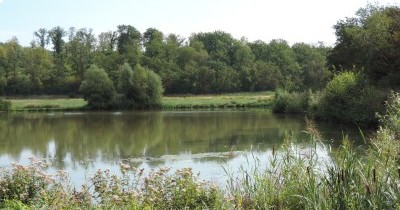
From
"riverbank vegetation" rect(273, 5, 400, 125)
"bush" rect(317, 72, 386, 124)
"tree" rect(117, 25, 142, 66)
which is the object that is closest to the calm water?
"bush" rect(317, 72, 386, 124)

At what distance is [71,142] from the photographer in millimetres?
25422

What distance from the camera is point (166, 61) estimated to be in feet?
306

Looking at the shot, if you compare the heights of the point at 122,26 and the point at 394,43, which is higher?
the point at 122,26

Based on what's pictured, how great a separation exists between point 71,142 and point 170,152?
289 inches

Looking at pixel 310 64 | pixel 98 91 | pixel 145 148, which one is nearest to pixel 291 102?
pixel 98 91

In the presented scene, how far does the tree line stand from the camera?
278 ft

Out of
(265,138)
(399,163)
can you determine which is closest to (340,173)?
(399,163)

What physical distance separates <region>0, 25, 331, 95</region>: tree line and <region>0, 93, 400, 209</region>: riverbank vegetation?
7020 cm

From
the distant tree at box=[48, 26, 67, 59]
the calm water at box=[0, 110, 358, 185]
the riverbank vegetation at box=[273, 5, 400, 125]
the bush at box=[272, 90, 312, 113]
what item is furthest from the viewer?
the distant tree at box=[48, 26, 67, 59]

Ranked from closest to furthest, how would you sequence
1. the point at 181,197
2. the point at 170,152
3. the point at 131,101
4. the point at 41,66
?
the point at 181,197 < the point at 170,152 < the point at 131,101 < the point at 41,66

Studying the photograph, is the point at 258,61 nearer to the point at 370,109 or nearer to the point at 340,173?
the point at 370,109

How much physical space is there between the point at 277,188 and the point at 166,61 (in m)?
87.5

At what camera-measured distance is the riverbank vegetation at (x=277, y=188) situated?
5.38 meters

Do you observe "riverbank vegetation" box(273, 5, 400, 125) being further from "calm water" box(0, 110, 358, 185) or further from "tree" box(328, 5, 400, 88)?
"calm water" box(0, 110, 358, 185)
